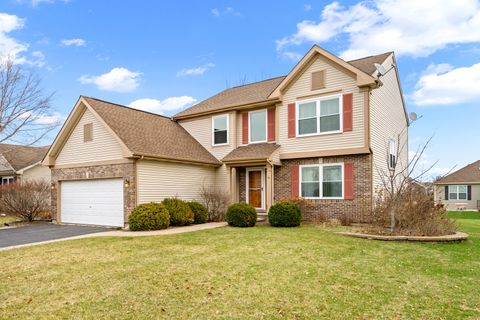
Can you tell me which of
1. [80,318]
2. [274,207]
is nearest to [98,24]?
[274,207]

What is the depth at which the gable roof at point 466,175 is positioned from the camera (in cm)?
3269

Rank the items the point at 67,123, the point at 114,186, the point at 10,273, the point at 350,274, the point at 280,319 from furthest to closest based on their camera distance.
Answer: the point at 67,123, the point at 114,186, the point at 10,273, the point at 350,274, the point at 280,319

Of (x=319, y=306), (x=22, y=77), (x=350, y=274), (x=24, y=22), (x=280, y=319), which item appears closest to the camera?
(x=280, y=319)

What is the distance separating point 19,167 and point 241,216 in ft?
80.8

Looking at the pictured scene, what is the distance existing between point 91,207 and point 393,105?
15.7 meters

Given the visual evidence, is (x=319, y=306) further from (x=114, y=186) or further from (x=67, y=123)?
(x=67, y=123)

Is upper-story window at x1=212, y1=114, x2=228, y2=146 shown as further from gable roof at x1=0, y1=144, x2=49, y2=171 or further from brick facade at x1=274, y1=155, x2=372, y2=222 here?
gable roof at x1=0, y1=144, x2=49, y2=171

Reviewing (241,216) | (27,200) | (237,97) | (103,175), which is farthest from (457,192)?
(27,200)

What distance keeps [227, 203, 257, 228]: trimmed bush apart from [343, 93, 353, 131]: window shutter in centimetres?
534

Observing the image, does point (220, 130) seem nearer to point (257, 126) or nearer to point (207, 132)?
point (207, 132)

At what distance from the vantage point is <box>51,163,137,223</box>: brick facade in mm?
13867

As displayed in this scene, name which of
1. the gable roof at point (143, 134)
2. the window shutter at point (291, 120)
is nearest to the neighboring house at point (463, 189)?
the window shutter at point (291, 120)

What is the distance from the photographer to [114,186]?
1477cm

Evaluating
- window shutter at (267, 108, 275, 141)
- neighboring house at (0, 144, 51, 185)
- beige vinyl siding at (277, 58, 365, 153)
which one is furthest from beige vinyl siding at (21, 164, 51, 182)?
beige vinyl siding at (277, 58, 365, 153)
